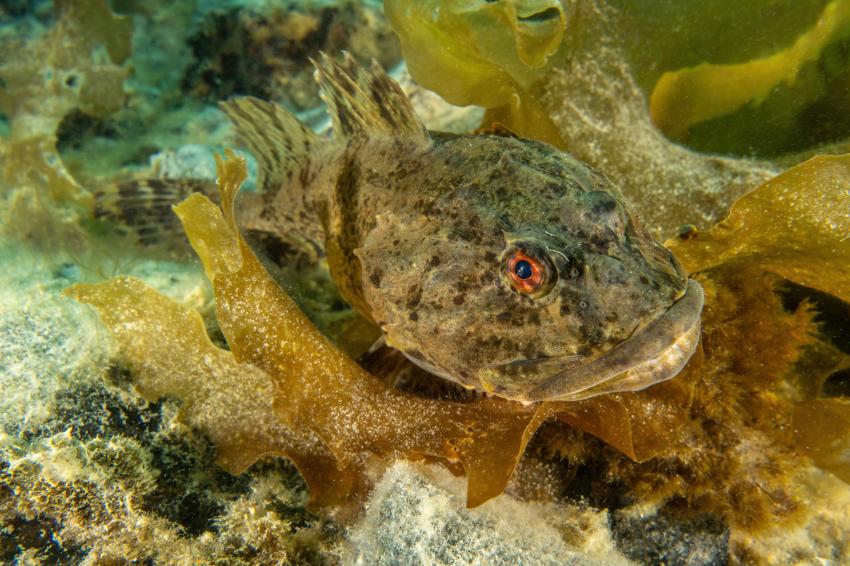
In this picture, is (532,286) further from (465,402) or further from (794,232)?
(794,232)

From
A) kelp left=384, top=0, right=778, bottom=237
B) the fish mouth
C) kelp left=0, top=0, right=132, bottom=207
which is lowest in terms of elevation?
kelp left=0, top=0, right=132, bottom=207

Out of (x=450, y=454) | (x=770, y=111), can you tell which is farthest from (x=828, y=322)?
(x=450, y=454)

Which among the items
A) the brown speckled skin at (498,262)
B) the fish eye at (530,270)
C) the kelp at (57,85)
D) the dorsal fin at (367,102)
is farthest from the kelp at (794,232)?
the kelp at (57,85)

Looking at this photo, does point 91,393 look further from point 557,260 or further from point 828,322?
point 828,322

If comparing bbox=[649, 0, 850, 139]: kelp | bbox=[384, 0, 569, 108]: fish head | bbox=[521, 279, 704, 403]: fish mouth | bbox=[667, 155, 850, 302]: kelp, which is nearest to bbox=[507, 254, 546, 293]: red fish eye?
bbox=[521, 279, 704, 403]: fish mouth

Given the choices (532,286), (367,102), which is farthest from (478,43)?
(532,286)

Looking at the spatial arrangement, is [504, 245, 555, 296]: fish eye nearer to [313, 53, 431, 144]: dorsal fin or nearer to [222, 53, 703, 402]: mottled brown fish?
[222, 53, 703, 402]: mottled brown fish

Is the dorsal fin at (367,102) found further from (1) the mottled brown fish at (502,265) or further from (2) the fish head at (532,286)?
(2) the fish head at (532,286)
